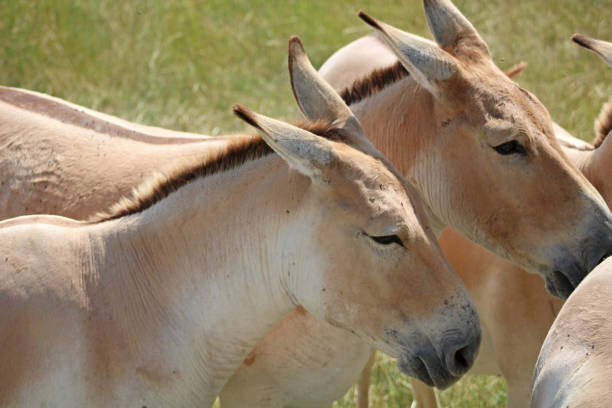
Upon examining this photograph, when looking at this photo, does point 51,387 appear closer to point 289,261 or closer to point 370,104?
point 289,261

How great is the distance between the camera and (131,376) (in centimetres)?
331

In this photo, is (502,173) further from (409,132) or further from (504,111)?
(409,132)

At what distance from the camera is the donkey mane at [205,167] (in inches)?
Answer: 136

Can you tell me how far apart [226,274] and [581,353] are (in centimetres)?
129

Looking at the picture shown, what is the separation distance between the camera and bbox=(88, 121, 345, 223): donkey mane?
3.46 meters

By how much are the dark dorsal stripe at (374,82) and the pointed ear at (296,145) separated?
1.08 m

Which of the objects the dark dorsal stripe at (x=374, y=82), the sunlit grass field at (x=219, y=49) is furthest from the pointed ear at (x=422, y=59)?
the sunlit grass field at (x=219, y=49)

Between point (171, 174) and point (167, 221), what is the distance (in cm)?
21

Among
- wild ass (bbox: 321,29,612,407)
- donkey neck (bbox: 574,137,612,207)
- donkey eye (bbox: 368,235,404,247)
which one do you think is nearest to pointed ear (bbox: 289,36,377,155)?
donkey eye (bbox: 368,235,404,247)

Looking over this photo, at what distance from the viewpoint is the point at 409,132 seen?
4.05m

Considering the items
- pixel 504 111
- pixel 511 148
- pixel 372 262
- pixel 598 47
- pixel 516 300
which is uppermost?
pixel 598 47

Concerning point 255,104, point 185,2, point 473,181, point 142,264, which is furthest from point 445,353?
point 185,2

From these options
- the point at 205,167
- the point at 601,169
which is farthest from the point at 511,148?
the point at 205,167

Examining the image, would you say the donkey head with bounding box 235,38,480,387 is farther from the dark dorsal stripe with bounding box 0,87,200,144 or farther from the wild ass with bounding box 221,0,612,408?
the dark dorsal stripe with bounding box 0,87,200,144
